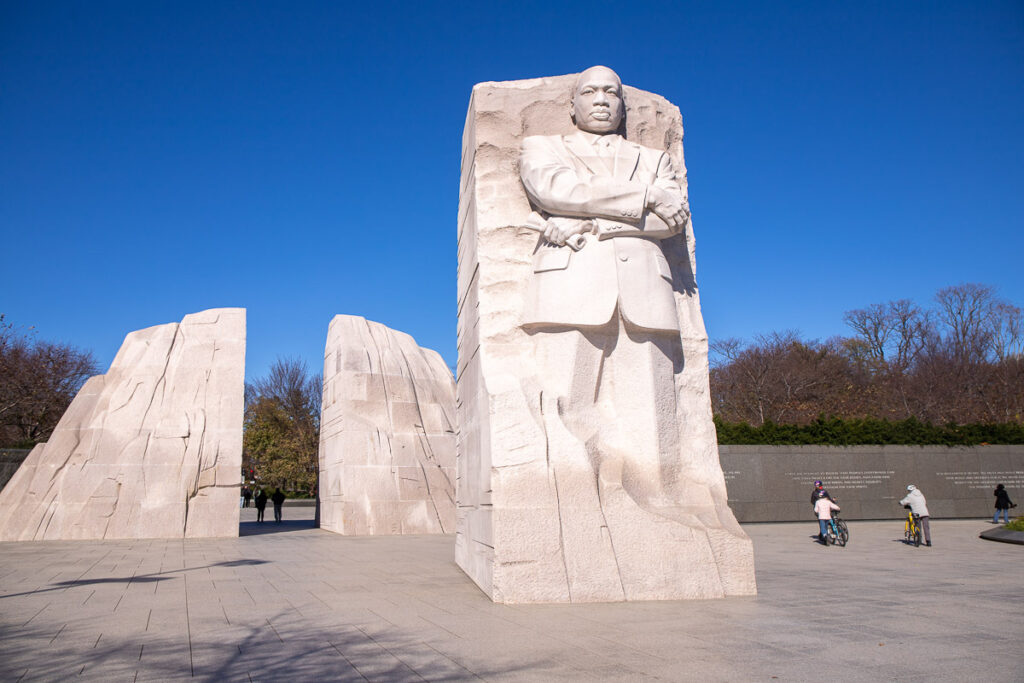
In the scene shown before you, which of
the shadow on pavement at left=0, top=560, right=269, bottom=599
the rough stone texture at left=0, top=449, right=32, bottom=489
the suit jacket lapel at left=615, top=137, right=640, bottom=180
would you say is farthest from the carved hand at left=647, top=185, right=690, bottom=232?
the rough stone texture at left=0, top=449, right=32, bottom=489

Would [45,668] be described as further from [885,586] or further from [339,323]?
[339,323]

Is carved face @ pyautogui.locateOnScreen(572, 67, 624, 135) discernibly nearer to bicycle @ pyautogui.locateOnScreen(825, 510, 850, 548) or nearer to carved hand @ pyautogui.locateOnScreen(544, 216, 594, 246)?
carved hand @ pyautogui.locateOnScreen(544, 216, 594, 246)

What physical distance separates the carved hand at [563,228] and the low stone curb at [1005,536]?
31.6ft

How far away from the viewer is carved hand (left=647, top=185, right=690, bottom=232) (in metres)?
6.07

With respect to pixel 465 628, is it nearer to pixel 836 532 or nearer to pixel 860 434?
pixel 836 532

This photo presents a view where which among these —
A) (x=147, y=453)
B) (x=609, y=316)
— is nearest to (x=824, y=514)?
(x=609, y=316)

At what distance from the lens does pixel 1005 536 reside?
453 inches

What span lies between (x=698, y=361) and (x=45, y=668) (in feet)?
17.1

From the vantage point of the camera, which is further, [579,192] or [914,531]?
[914,531]

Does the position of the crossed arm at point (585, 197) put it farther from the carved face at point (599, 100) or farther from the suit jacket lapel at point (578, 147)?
the carved face at point (599, 100)

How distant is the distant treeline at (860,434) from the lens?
17.3 meters

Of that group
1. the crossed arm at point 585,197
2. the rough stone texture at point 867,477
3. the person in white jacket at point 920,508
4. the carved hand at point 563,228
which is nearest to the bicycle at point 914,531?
the person in white jacket at point 920,508

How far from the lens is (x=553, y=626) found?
14.3 feet

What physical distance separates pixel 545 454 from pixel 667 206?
2333 millimetres
